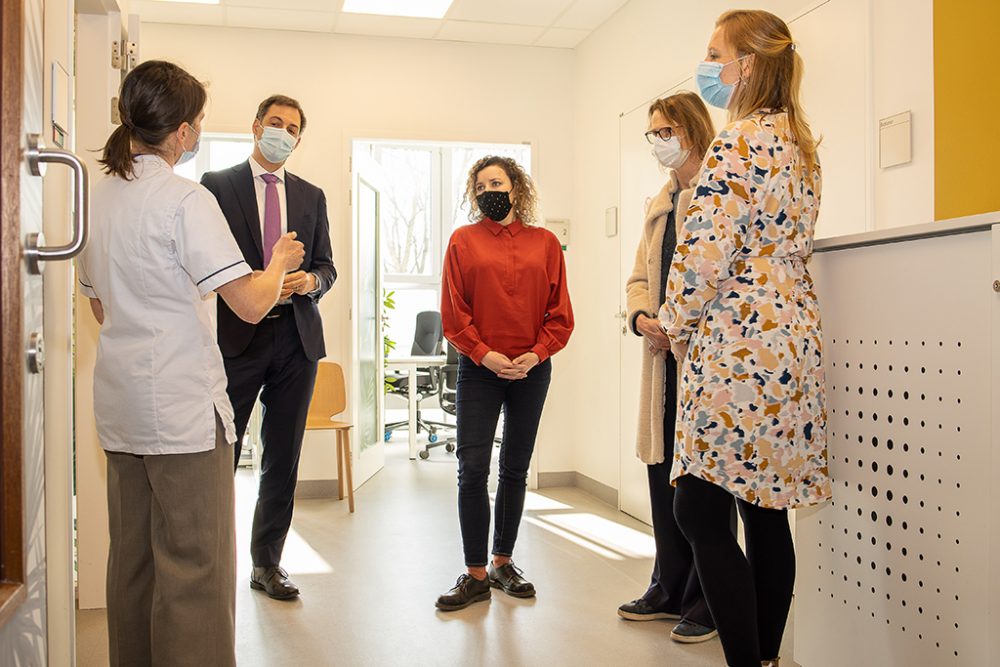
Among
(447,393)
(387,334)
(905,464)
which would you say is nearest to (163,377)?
(905,464)

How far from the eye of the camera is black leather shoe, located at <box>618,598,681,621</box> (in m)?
2.67

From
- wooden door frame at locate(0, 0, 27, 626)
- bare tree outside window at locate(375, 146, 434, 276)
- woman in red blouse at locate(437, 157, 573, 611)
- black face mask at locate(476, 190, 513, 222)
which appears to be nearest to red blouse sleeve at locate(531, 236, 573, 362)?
woman in red blouse at locate(437, 157, 573, 611)

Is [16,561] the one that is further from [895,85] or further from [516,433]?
[895,85]

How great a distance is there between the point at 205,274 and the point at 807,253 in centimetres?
120

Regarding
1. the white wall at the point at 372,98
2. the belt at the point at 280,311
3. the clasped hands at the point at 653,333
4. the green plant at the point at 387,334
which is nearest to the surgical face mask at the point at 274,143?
the belt at the point at 280,311

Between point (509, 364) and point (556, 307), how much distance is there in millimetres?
324

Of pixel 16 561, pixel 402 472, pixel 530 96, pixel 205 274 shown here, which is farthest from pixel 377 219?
pixel 16 561

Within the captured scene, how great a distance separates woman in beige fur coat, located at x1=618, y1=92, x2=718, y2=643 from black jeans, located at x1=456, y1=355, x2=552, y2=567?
0.45 metres

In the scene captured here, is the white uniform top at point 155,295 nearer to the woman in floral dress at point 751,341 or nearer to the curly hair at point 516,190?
the woman in floral dress at point 751,341

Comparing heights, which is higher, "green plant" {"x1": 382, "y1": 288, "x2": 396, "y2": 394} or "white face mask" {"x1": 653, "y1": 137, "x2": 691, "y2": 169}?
"white face mask" {"x1": 653, "y1": 137, "x2": 691, "y2": 169}

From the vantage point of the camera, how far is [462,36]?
501 cm

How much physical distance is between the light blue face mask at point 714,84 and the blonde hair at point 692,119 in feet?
1.70

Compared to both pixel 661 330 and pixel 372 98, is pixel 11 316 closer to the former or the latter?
pixel 661 330

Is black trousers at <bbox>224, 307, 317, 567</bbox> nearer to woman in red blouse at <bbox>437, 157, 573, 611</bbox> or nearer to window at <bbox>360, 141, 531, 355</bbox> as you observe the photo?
woman in red blouse at <bbox>437, 157, 573, 611</bbox>
